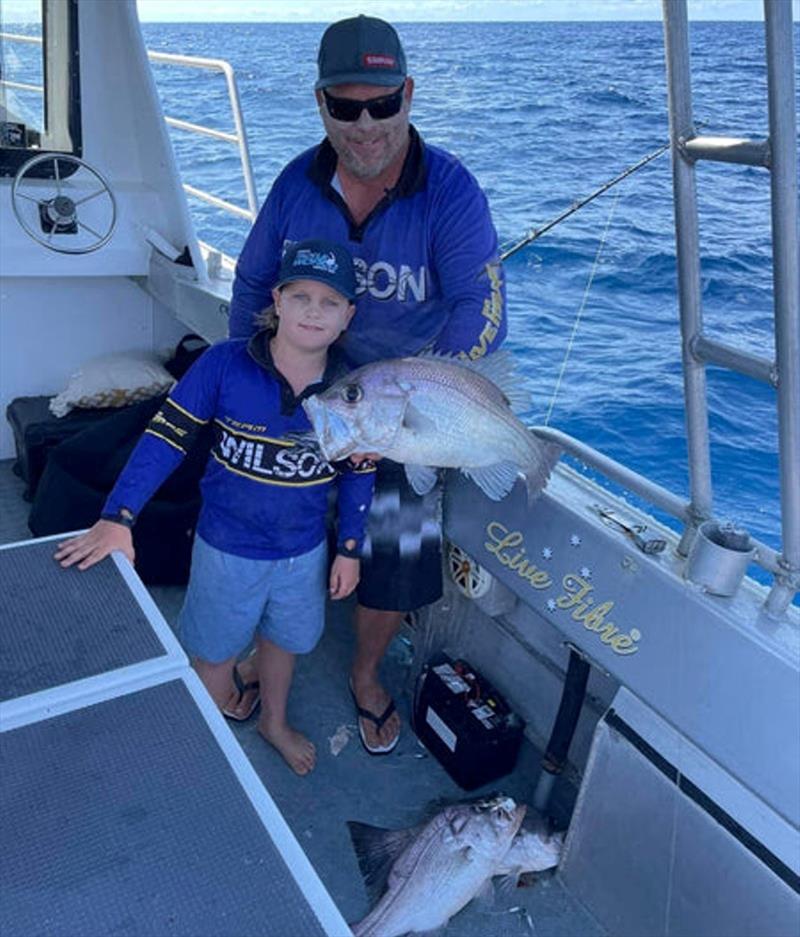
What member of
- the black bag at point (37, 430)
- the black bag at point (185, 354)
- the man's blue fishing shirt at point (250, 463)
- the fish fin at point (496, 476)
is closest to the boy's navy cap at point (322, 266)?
the man's blue fishing shirt at point (250, 463)

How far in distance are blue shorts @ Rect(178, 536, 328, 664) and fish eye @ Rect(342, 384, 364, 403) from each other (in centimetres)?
72

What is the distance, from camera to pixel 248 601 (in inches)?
95.3

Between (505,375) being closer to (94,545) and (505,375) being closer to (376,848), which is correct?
(94,545)

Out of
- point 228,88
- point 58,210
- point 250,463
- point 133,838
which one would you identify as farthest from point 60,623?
point 228,88

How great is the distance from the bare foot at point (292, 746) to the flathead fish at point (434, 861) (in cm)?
33

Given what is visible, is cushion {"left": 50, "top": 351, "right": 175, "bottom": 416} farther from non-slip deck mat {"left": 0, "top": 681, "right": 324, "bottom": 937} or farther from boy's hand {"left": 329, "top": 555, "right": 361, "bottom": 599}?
non-slip deck mat {"left": 0, "top": 681, "right": 324, "bottom": 937}

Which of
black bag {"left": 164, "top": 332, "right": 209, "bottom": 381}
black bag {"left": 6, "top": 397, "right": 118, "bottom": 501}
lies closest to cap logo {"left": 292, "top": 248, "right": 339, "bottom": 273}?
black bag {"left": 6, "top": 397, "right": 118, "bottom": 501}

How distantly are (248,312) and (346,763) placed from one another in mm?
1473

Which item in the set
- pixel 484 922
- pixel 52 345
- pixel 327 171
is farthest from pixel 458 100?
pixel 484 922

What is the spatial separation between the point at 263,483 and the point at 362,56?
1091mm

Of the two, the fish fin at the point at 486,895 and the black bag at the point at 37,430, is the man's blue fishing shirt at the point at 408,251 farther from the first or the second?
the black bag at the point at 37,430

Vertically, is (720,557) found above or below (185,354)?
above

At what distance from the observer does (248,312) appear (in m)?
Result: 2.47

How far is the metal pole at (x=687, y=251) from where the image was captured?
1.74 m
